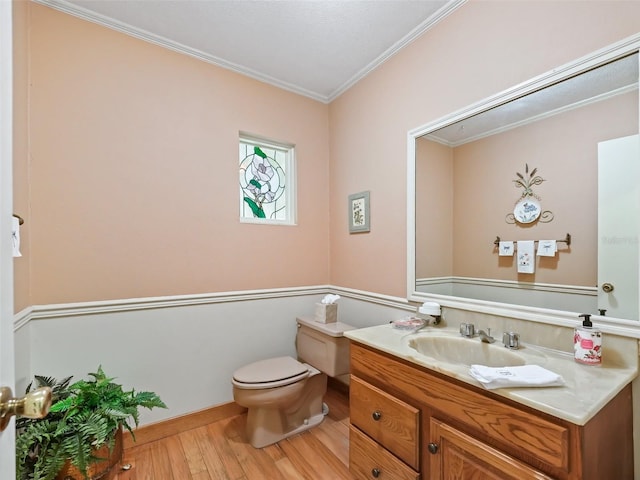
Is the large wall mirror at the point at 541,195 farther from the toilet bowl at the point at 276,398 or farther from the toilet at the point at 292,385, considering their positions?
the toilet bowl at the point at 276,398

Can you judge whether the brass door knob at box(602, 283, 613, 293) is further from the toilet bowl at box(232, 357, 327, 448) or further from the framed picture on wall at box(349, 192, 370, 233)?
the toilet bowl at box(232, 357, 327, 448)

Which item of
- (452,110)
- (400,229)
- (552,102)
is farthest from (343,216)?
(552,102)

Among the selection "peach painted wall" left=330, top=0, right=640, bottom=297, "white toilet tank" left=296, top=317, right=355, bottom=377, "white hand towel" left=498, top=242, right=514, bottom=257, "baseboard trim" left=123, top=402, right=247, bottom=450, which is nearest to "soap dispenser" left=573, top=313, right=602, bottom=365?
"white hand towel" left=498, top=242, right=514, bottom=257

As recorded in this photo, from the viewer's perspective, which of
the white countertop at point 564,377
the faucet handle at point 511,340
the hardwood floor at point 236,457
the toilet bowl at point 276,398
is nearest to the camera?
the white countertop at point 564,377

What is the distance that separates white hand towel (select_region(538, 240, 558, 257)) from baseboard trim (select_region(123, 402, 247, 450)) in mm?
2132

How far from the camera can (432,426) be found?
1141mm

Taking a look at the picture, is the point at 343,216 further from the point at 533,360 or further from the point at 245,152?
the point at 533,360

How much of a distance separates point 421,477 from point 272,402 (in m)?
0.88

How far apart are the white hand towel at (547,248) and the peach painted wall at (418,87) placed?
0.75 meters

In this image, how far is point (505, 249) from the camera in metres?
1.46

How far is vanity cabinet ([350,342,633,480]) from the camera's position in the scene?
834mm

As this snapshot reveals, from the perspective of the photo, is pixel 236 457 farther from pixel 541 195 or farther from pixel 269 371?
pixel 541 195

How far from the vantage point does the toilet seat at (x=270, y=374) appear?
174 cm

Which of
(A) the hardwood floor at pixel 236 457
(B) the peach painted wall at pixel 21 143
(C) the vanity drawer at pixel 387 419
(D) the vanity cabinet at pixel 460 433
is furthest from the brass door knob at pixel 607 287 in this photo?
(B) the peach painted wall at pixel 21 143
